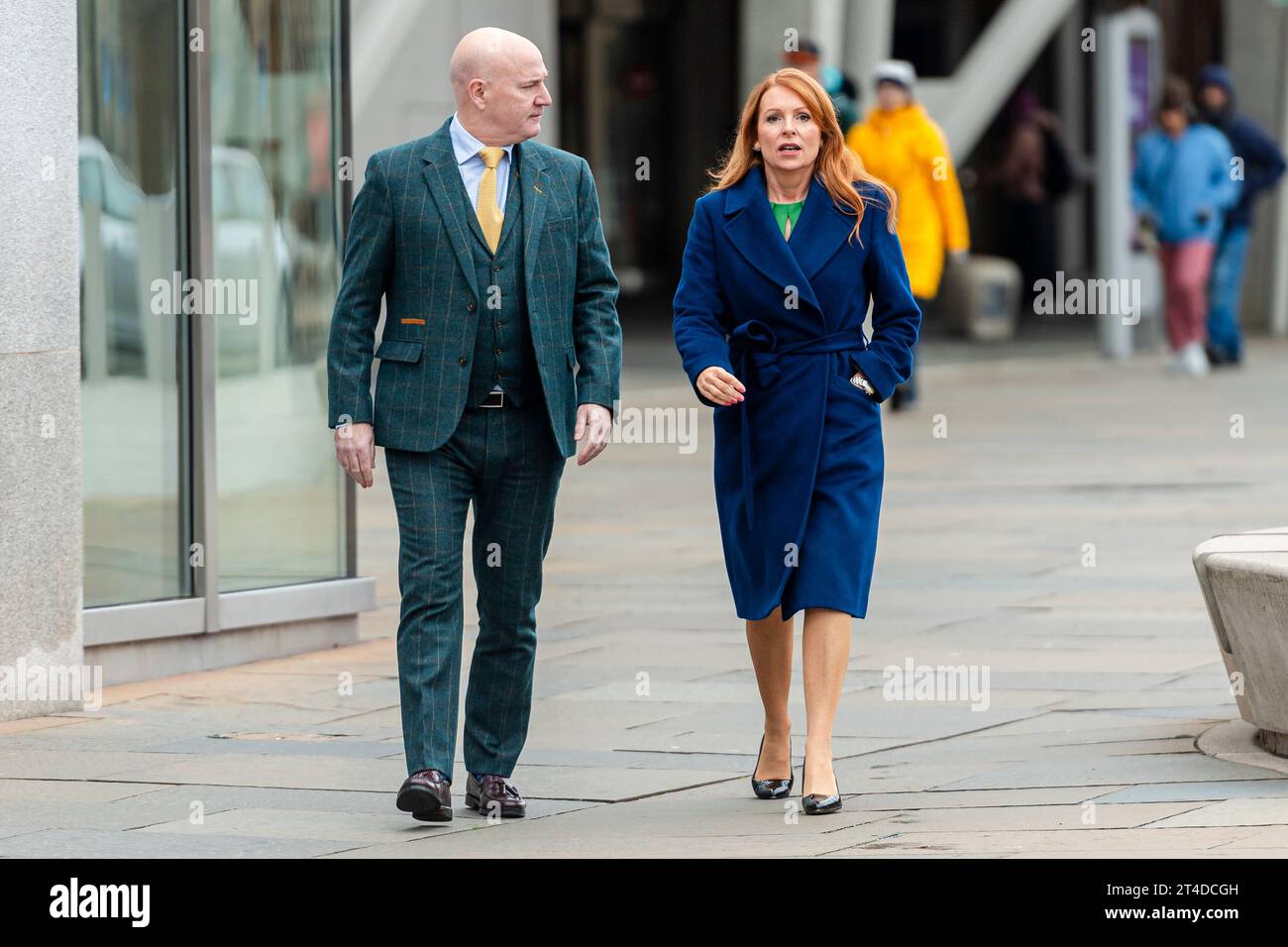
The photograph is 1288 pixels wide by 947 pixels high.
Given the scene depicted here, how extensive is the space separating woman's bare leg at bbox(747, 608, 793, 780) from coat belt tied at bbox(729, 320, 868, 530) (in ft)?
0.85

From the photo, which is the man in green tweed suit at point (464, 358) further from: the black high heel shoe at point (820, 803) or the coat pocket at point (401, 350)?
the black high heel shoe at point (820, 803)

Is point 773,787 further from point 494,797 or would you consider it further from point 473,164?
point 473,164

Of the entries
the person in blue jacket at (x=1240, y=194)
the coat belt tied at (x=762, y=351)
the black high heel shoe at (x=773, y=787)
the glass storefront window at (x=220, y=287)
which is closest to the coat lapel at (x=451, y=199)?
the coat belt tied at (x=762, y=351)

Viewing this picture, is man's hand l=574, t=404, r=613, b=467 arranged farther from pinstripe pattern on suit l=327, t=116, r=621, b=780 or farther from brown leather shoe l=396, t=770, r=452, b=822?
brown leather shoe l=396, t=770, r=452, b=822

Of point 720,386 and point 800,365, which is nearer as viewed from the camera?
point 720,386

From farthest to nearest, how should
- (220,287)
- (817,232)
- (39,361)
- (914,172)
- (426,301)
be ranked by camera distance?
(914,172) < (220,287) < (39,361) < (817,232) < (426,301)

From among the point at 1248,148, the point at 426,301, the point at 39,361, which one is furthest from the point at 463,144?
the point at 1248,148

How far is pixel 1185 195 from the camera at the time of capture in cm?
1911

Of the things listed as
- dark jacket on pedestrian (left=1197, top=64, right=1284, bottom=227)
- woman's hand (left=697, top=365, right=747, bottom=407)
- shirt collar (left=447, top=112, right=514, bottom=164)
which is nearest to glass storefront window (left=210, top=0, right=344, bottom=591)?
shirt collar (left=447, top=112, right=514, bottom=164)

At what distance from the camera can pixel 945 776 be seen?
19.2 ft

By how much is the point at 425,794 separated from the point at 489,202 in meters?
1.32

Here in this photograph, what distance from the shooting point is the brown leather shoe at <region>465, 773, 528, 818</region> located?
549cm
